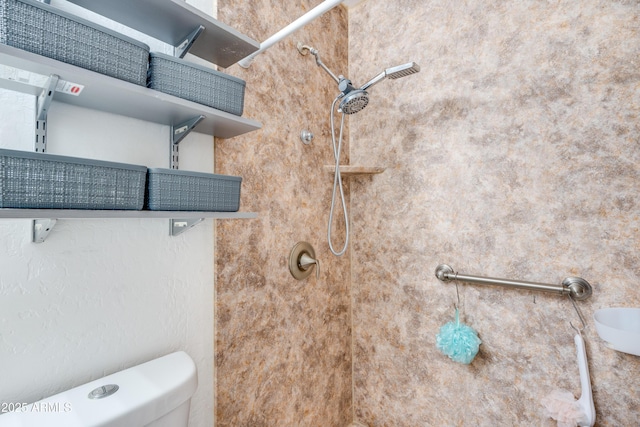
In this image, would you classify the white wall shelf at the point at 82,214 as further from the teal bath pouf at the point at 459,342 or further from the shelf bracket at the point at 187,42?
the teal bath pouf at the point at 459,342

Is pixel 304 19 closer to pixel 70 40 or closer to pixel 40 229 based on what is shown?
pixel 70 40

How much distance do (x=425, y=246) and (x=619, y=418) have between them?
886mm

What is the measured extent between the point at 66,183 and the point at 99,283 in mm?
367

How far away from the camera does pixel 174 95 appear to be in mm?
750

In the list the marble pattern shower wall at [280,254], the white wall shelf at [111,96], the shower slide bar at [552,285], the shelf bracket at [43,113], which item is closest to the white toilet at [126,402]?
the marble pattern shower wall at [280,254]

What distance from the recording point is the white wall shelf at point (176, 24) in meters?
0.72

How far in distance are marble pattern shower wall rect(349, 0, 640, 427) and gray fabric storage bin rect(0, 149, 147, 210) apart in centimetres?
125

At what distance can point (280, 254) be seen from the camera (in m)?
1.32

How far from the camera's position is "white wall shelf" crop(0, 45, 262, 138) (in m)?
0.54

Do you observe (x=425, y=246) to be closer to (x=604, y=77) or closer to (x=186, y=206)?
(x=604, y=77)

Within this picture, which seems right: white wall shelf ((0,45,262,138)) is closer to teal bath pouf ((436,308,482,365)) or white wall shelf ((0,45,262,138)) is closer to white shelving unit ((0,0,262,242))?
white shelving unit ((0,0,262,242))

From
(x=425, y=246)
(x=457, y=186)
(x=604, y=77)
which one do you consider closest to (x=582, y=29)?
(x=604, y=77)

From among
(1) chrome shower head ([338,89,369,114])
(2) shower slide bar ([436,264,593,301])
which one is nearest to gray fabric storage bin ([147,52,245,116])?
(1) chrome shower head ([338,89,369,114])

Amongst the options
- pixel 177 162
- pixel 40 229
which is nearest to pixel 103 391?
pixel 40 229
